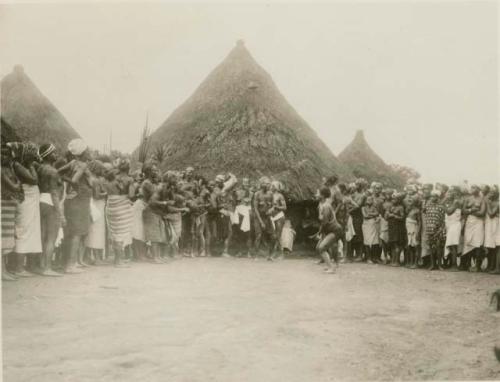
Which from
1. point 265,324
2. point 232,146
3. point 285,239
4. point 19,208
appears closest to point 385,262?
point 285,239

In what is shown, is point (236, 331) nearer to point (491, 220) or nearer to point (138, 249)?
point (138, 249)

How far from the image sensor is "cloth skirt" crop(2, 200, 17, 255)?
6.03m

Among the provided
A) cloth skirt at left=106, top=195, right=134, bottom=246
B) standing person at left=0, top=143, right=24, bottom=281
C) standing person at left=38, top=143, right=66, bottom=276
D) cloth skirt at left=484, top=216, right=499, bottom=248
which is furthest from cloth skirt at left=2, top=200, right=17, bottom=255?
cloth skirt at left=484, top=216, right=499, bottom=248

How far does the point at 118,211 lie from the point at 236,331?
396 cm

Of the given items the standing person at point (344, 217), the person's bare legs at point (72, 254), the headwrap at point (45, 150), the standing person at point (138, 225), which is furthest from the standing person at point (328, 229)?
the headwrap at point (45, 150)

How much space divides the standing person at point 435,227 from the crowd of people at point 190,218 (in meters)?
0.02

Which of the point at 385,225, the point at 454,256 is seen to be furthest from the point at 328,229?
the point at 454,256

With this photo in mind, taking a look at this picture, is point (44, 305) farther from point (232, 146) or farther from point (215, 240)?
point (232, 146)

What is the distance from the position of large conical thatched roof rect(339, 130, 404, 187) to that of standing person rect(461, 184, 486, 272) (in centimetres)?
1134

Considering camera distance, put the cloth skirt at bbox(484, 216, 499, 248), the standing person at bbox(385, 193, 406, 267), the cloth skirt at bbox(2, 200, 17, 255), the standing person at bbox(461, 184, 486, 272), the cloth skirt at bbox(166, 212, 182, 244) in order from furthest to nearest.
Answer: the standing person at bbox(385, 193, 406, 267), the cloth skirt at bbox(166, 212, 182, 244), the standing person at bbox(461, 184, 486, 272), the cloth skirt at bbox(484, 216, 499, 248), the cloth skirt at bbox(2, 200, 17, 255)

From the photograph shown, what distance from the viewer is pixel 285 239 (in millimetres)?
11758

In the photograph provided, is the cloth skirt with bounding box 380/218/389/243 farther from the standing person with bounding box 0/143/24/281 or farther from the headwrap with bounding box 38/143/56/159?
the standing person with bounding box 0/143/24/281

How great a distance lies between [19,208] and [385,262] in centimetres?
670

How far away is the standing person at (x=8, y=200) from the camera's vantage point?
605cm
